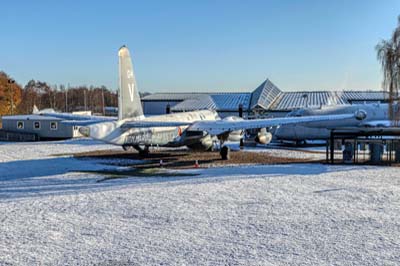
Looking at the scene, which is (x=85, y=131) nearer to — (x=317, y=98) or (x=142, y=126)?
(x=142, y=126)

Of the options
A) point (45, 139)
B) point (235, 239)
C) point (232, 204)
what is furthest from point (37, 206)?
point (45, 139)

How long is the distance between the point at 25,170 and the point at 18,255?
46.0ft

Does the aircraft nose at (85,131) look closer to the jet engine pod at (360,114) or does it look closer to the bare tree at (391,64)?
the bare tree at (391,64)

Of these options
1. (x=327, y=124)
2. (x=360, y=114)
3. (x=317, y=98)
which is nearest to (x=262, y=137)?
(x=327, y=124)

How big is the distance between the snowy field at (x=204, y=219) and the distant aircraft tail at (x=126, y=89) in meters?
3.95

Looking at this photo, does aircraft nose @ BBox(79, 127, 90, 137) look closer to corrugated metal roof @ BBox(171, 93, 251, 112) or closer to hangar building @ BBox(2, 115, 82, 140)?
hangar building @ BBox(2, 115, 82, 140)

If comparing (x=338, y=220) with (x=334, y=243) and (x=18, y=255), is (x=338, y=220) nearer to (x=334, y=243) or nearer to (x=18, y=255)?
(x=334, y=243)

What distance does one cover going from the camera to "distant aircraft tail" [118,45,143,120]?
21288 millimetres

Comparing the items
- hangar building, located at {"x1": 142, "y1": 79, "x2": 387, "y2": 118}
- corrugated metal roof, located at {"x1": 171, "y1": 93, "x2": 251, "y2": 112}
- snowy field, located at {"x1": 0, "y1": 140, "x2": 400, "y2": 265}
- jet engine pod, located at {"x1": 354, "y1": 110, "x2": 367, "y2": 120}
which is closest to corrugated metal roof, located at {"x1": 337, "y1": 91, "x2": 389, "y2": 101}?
hangar building, located at {"x1": 142, "y1": 79, "x2": 387, "y2": 118}

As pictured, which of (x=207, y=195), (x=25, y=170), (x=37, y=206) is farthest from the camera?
(x=25, y=170)

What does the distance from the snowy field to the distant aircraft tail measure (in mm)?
3946

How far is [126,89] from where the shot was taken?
848 inches

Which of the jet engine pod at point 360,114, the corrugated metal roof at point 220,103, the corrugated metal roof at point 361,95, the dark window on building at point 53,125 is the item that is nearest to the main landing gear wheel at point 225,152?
the jet engine pod at point 360,114

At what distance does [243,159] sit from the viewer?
2570 centimetres
